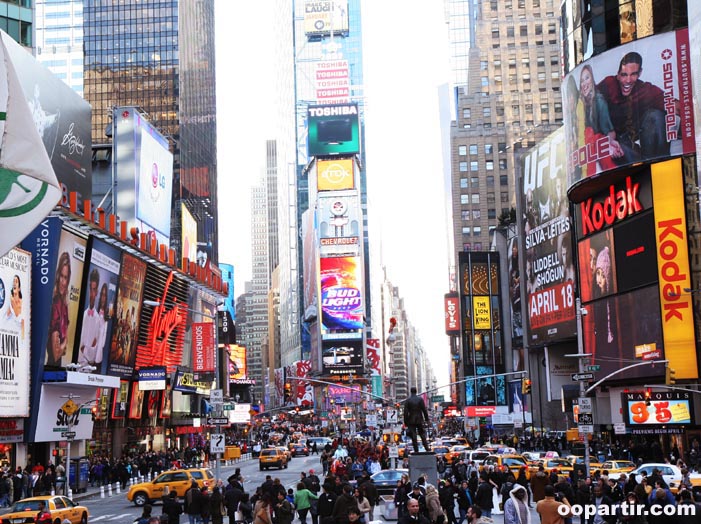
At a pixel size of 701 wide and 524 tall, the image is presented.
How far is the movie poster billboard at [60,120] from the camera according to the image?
5950 cm

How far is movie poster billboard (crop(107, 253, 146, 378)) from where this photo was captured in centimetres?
6288

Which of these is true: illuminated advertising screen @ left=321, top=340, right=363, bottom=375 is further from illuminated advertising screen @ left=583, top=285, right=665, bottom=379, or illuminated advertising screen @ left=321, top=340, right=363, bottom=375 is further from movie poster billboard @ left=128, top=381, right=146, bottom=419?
illuminated advertising screen @ left=583, top=285, right=665, bottom=379

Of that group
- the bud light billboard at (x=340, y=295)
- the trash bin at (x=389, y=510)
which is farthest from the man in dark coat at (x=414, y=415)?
the bud light billboard at (x=340, y=295)

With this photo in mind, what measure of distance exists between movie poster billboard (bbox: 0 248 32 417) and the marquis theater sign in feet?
53.6

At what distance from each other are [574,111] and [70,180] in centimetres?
3479

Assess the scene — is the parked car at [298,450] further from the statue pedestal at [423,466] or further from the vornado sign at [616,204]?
the statue pedestal at [423,466]

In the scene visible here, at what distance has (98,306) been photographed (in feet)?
194

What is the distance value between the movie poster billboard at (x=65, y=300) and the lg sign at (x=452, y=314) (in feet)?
292

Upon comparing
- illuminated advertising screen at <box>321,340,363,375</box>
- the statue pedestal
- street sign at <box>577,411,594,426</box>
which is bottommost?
the statue pedestal

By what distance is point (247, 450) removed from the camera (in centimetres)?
10025

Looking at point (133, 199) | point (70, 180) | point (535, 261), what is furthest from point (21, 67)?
point (535, 261)

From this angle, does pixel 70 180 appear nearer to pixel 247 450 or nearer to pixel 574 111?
pixel 574 111

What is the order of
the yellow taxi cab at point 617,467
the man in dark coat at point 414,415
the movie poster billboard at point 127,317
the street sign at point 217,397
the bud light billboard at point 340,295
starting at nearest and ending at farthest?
1. the man in dark coat at point 414,415
2. the street sign at point 217,397
3. the yellow taxi cab at point 617,467
4. the movie poster billboard at point 127,317
5. the bud light billboard at point 340,295

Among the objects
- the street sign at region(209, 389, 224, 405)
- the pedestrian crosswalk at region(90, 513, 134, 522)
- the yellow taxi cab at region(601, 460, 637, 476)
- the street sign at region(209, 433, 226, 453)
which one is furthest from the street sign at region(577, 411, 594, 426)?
the pedestrian crosswalk at region(90, 513, 134, 522)
